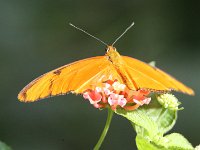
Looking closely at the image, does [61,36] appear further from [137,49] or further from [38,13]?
[137,49]

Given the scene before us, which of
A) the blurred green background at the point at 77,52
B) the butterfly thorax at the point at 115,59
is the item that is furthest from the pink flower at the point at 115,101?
the blurred green background at the point at 77,52

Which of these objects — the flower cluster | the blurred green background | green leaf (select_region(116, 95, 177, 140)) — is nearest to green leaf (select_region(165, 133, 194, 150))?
green leaf (select_region(116, 95, 177, 140))

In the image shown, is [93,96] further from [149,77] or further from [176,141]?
[176,141]

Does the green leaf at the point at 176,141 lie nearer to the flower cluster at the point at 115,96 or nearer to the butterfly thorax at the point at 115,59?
the flower cluster at the point at 115,96

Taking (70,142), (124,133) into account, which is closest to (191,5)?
(124,133)

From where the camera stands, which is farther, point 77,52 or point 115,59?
point 77,52

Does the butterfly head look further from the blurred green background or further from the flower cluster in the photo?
the blurred green background

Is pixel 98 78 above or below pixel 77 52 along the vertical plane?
below

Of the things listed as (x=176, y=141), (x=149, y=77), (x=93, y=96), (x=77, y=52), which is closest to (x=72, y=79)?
(x=93, y=96)
